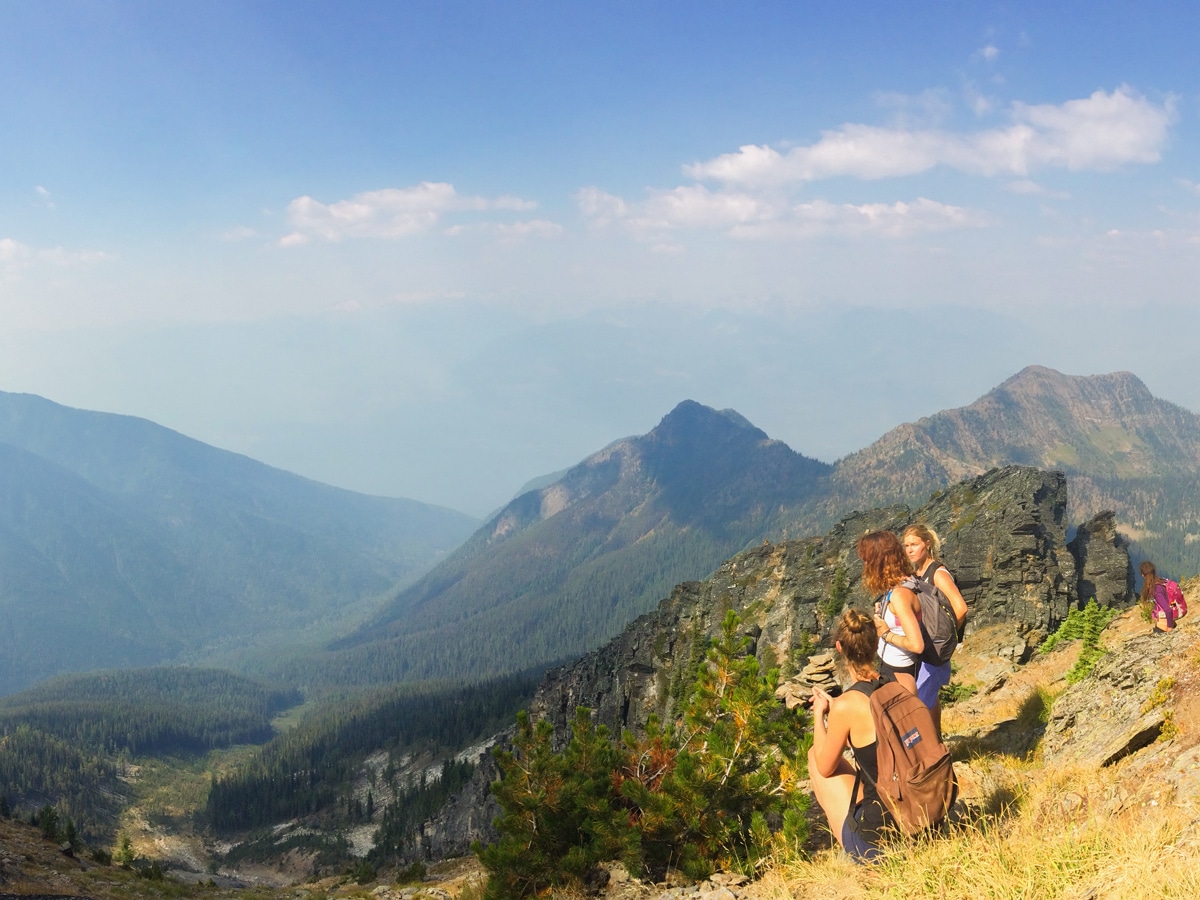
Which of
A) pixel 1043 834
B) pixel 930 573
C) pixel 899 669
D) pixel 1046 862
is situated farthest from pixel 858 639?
pixel 1043 834

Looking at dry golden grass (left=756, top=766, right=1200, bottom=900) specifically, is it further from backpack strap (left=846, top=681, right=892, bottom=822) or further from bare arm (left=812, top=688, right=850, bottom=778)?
bare arm (left=812, top=688, right=850, bottom=778)

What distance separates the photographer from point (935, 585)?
400 inches

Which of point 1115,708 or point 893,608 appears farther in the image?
point 1115,708

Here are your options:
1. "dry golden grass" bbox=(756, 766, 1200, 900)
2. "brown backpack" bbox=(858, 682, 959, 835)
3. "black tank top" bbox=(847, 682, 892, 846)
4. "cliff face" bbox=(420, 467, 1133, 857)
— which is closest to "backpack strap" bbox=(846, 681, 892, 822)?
"black tank top" bbox=(847, 682, 892, 846)

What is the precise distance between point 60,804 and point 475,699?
98023 mm

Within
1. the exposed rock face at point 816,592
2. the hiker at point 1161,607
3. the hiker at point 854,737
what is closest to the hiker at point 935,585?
the hiker at point 854,737

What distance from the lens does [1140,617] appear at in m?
25.5

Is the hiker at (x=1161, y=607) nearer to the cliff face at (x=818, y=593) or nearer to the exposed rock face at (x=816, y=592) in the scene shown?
the cliff face at (x=818, y=593)

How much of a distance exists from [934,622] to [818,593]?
71.2m

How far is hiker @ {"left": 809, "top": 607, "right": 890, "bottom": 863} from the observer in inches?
333

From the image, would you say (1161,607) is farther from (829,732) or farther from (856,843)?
(829,732)

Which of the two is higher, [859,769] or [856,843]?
[859,769]

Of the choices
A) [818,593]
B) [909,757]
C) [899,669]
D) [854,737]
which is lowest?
[818,593]

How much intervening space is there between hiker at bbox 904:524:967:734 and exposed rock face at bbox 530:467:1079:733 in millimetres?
34715
